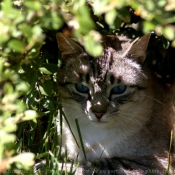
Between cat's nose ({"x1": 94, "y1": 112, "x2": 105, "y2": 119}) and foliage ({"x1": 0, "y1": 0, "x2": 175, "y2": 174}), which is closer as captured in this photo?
foliage ({"x1": 0, "y1": 0, "x2": 175, "y2": 174})

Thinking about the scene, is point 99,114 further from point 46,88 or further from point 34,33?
point 34,33

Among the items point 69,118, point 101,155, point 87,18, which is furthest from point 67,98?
point 87,18

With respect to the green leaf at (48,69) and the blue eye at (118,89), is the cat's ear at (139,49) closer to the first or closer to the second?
the blue eye at (118,89)

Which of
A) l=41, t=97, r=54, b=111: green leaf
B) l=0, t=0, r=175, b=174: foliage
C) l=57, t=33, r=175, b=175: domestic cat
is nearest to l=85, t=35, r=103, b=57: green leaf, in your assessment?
l=0, t=0, r=175, b=174: foliage

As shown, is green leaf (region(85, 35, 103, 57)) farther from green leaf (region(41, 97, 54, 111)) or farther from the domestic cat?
green leaf (region(41, 97, 54, 111))

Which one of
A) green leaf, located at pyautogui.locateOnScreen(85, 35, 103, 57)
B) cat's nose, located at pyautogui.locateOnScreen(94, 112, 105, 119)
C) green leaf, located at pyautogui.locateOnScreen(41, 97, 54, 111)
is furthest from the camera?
green leaf, located at pyautogui.locateOnScreen(41, 97, 54, 111)

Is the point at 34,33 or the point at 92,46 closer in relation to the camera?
the point at 92,46

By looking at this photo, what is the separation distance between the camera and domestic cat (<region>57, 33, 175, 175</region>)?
10.6ft

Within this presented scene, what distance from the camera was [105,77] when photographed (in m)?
3.23

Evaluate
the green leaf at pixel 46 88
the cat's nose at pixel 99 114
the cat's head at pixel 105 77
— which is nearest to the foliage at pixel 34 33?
the green leaf at pixel 46 88

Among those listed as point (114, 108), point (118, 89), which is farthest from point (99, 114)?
point (118, 89)

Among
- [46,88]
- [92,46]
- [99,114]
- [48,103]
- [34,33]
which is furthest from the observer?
[48,103]

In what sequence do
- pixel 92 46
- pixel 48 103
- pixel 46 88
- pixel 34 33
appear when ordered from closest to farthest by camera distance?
1. pixel 92 46
2. pixel 34 33
3. pixel 46 88
4. pixel 48 103

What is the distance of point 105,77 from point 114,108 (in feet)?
0.85
